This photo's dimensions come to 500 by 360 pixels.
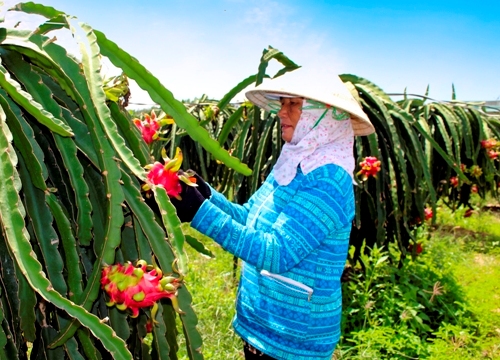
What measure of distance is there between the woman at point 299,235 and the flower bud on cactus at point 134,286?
526 mm

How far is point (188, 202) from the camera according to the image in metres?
1.17

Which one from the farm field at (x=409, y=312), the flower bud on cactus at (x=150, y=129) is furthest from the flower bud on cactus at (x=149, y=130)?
the farm field at (x=409, y=312)

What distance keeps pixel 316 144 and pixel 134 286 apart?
84 cm

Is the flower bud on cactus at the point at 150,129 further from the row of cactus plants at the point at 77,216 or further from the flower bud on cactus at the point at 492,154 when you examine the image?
the flower bud on cactus at the point at 492,154

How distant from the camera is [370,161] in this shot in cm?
233

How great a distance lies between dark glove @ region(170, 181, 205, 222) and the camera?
1.16 m

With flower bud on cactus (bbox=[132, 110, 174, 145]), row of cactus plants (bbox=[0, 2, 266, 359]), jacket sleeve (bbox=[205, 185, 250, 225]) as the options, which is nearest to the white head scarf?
jacket sleeve (bbox=[205, 185, 250, 225])

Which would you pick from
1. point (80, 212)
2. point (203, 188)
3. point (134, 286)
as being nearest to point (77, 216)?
point (80, 212)

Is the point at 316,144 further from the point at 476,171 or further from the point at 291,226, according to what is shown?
the point at 476,171

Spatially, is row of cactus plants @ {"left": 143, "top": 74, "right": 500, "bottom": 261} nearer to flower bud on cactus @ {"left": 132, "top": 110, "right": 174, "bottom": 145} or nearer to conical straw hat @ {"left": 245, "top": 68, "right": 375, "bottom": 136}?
conical straw hat @ {"left": 245, "top": 68, "right": 375, "bottom": 136}

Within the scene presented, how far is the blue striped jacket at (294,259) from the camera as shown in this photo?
4.22 ft

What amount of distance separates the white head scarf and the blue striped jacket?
0.03 meters

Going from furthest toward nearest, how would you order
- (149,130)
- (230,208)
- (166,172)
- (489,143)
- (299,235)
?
(489,143) → (230,208) → (299,235) → (149,130) → (166,172)

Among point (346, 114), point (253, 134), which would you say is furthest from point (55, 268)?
point (253, 134)
